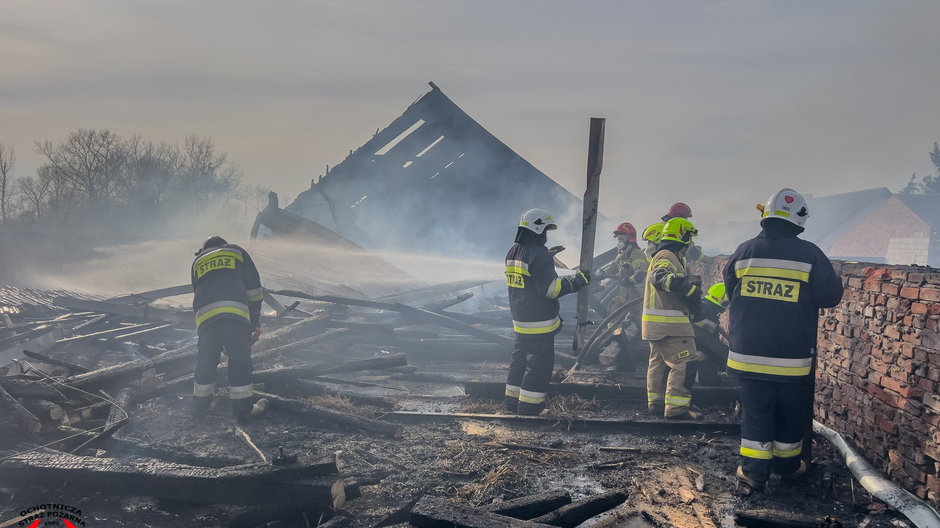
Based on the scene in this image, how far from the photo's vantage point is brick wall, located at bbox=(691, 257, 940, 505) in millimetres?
3531

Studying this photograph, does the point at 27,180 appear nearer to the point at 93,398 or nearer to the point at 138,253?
the point at 138,253

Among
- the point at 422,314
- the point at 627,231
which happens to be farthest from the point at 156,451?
the point at 627,231

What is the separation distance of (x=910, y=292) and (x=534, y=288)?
3063 mm

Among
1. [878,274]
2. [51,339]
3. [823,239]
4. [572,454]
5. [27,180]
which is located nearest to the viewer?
[878,274]

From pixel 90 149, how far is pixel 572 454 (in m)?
42.0

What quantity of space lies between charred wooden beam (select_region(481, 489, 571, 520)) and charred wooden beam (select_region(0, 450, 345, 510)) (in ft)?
3.57

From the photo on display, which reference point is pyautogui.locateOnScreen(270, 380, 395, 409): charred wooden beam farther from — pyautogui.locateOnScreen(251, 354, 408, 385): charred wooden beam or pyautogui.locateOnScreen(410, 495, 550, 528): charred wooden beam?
pyautogui.locateOnScreen(410, 495, 550, 528): charred wooden beam

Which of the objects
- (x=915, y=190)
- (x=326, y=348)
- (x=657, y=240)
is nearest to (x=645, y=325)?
(x=657, y=240)

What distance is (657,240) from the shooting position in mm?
6684

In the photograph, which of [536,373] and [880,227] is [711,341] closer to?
[536,373]

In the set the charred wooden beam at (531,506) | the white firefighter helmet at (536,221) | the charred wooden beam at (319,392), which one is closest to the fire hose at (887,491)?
the charred wooden beam at (531,506)

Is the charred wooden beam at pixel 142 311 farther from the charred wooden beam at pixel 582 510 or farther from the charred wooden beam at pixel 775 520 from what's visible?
the charred wooden beam at pixel 775 520

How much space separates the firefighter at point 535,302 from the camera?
5.90 metres

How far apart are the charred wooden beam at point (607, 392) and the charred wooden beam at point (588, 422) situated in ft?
2.17
